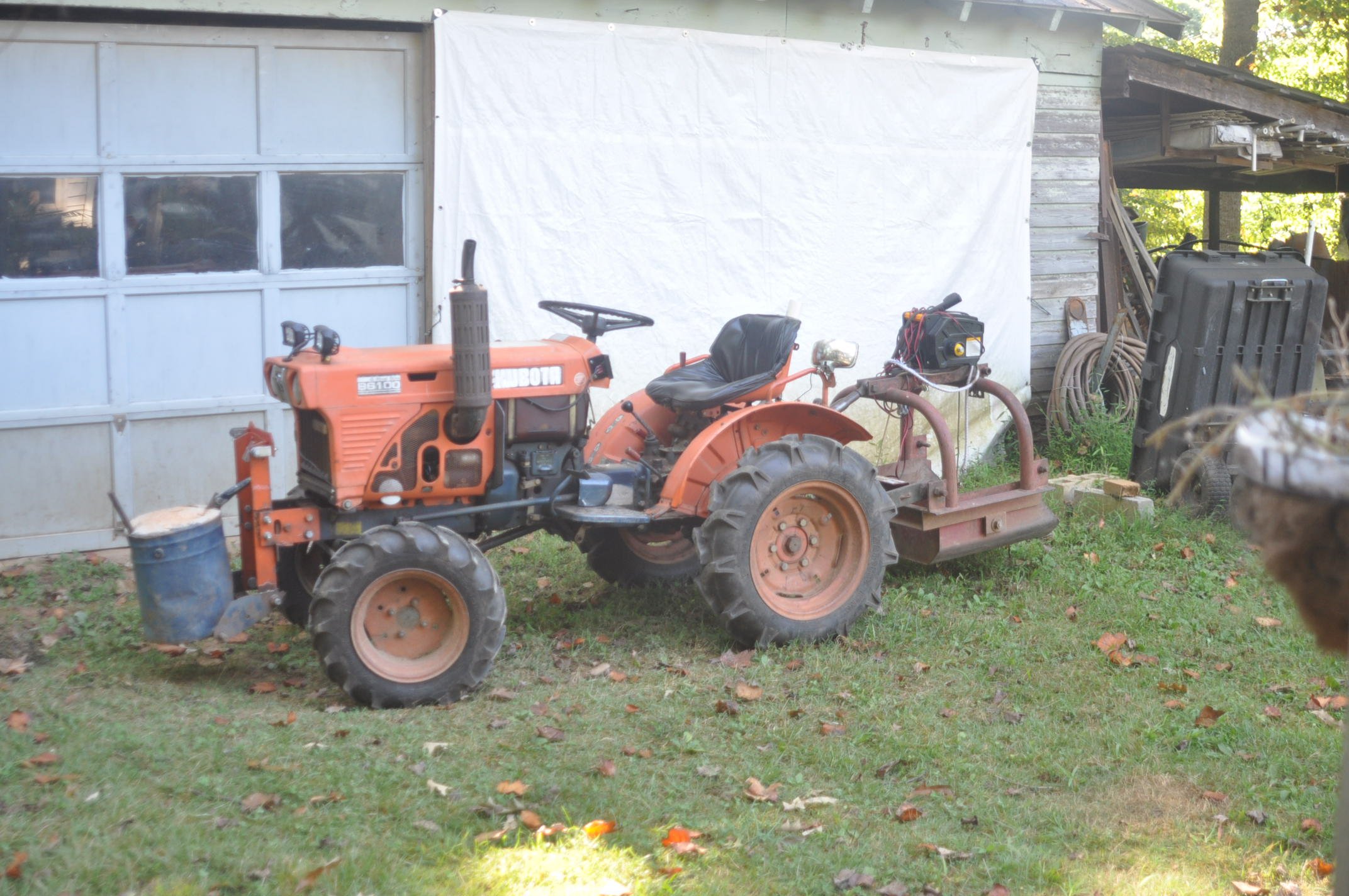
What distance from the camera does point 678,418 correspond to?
19.2 ft

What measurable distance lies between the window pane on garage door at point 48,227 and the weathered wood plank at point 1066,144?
6.27 metres

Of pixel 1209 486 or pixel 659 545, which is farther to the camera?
pixel 1209 486

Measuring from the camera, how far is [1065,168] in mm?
9336

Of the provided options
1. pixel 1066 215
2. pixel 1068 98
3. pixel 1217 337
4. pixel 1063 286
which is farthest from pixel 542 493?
pixel 1068 98

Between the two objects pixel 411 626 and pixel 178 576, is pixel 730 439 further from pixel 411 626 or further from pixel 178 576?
pixel 178 576

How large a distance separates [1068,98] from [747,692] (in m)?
6.32

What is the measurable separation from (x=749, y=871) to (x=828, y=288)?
5507 mm

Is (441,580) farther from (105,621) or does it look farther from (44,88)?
(44,88)

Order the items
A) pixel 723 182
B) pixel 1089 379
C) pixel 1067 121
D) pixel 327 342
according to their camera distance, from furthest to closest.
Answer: pixel 1067 121, pixel 1089 379, pixel 723 182, pixel 327 342

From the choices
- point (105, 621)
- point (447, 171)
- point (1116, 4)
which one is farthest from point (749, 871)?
point (1116, 4)

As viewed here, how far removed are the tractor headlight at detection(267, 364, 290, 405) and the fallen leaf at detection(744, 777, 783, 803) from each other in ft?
7.65

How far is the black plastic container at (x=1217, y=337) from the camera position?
7.44 metres

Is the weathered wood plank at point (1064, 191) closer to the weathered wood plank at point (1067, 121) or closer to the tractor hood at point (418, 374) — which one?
the weathered wood plank at point (1067, 121)

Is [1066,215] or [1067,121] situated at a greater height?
[1067,121]
